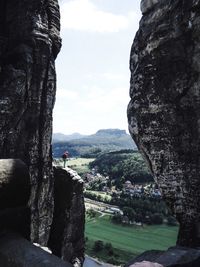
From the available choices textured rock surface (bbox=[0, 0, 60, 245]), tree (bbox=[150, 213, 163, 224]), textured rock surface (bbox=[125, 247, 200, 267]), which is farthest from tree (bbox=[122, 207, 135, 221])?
textured rock surface (bbox=[125, 247, 200, 267])

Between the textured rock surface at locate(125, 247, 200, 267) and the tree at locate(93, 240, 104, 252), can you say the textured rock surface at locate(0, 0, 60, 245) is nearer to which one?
the textured rock surface at locate(125, 247, 200, 267)

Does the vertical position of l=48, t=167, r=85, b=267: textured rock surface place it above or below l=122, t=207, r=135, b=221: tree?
above

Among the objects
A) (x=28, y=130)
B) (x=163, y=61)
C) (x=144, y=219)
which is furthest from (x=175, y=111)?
(x=144, y=219)

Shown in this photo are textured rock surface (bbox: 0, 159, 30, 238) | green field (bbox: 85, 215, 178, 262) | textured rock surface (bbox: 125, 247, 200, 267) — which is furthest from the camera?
green field (bbox: 85, 215, 178, 262)

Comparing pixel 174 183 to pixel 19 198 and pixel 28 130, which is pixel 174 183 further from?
pixel 28 130

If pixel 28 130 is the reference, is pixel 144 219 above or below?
below

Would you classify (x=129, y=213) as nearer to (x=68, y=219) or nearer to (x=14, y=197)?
(x=68, y=219)

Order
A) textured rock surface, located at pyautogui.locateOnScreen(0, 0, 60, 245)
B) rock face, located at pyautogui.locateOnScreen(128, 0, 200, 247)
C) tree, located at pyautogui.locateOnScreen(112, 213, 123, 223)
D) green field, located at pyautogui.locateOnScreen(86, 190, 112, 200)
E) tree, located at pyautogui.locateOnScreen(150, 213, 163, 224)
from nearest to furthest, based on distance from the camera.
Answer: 1. rock face, located at pyautogui.locateOnScreen(128, 0, 200, 247)
2. textured rock surface, located at pyautogui.locateOnScreen(0, 0, 60, 245)
3. tree, located at pyautogui.locateOnScreen(150, 213, 163, 224)
4. tree, located at pyautogui.locateOnScreen(112, 213, 123, 223)
5. green field, located at pyautogui.locateOnScreen(86, 190, 112, 200)
